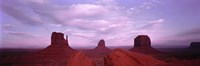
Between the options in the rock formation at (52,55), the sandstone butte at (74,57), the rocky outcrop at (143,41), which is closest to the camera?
the sandstone butte at (74,57)

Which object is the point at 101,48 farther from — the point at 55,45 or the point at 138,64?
the point at 138,64

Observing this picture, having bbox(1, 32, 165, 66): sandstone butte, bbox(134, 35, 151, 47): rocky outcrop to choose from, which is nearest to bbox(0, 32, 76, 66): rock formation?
bbox(1, 32, 165, 66): sandstone butte

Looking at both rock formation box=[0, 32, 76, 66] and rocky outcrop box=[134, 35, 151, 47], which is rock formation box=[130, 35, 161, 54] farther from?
rock formation box=[0, 32, 76, 66]

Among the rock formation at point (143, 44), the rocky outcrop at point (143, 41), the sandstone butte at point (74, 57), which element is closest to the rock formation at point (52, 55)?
the sandstone butte at point (74, 57)

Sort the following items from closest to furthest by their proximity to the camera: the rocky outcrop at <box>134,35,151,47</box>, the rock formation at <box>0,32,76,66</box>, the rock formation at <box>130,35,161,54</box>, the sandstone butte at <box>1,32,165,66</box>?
1. the sandstone butte at <box>1,32,165,66</box>
2. the rock formation at <box>0,32,76,66</box>
3. the rock formation at <box>130,35,161,54</box>
4. the rocky outcrop at <box>134,35,151,47</box>

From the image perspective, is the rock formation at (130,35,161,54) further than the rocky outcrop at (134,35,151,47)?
No

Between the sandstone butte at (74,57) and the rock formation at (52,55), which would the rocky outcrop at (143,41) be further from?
the rock formation at (52,55)

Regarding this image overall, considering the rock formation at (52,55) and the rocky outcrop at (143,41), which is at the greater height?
the rocky outcrop at (143,41)

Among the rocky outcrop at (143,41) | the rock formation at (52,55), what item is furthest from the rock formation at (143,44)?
the rock formation at (52,55)

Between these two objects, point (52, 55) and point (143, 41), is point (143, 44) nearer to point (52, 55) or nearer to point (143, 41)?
point (143, 41)

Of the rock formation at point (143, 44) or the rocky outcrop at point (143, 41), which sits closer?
the rock formation at point (143, 44)

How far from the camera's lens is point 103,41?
71188mm

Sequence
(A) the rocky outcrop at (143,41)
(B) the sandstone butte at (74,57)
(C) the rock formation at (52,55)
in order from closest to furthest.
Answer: (B) the sandstone butte at (74,57) < (C) the rock formation at (52,55) < (A) the rocky outcrop at (143,41)

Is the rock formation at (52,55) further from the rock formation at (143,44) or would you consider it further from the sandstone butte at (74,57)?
the rock formation at (143,44)
